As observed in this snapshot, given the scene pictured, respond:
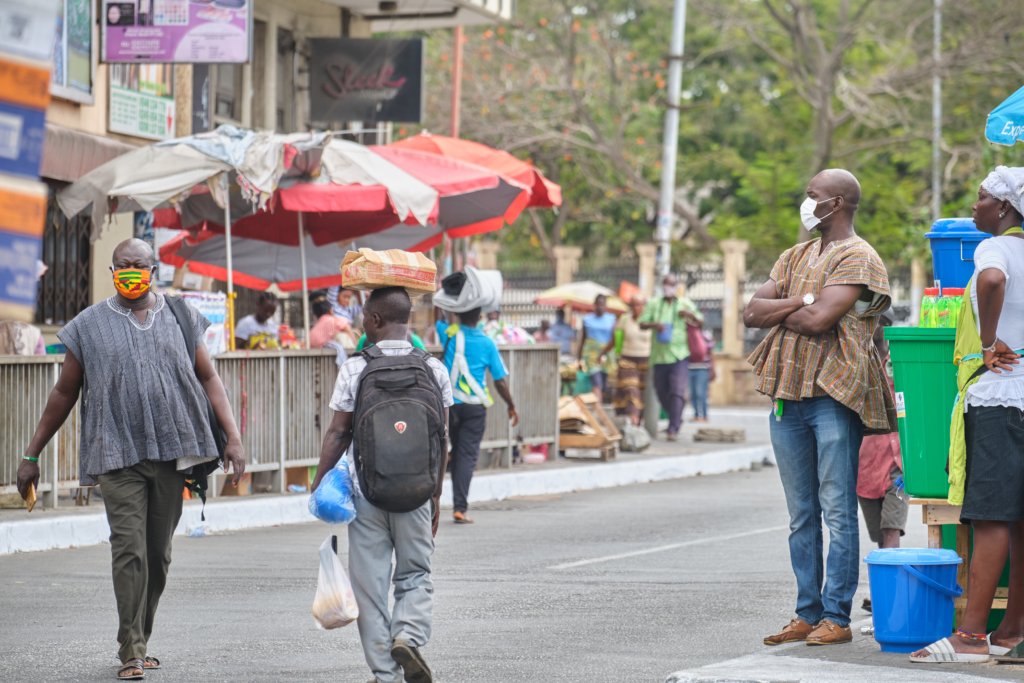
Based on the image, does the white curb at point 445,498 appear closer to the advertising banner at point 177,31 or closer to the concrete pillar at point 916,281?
the advertising banner at point 177,31

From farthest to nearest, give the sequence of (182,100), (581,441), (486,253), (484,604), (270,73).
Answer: (486,253)
(270,73)
(182,100)
(581,441)
(484,604)

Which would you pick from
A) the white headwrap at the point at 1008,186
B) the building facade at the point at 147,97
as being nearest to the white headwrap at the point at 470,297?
the building facade at the point at 147,97

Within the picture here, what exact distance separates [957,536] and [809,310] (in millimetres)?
1205

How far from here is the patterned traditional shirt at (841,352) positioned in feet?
20.5

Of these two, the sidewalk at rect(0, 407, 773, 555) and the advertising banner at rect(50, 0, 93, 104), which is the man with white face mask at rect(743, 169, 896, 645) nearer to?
the sidewalk at rect(0, 407, 773, 555)

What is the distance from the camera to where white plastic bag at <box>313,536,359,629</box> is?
5.41m

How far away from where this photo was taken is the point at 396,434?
216 inches

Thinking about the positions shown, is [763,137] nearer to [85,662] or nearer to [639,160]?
[639,160]

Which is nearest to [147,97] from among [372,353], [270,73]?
[270,73]

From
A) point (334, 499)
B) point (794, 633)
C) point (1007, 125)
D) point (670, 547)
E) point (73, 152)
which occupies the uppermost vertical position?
point (73, 152)

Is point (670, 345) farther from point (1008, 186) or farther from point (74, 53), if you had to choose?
point (1008, 186)

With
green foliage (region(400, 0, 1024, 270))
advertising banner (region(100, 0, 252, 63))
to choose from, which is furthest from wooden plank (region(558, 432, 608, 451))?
green foliage (region(400, 0, 1024, 270))

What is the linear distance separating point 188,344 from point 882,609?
3.33 metres

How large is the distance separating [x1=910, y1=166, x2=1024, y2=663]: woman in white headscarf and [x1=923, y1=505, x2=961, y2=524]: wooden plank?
0.32 m
